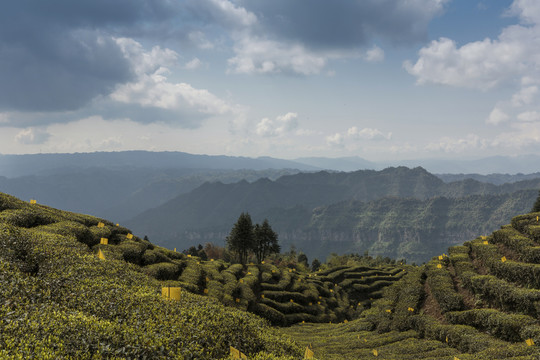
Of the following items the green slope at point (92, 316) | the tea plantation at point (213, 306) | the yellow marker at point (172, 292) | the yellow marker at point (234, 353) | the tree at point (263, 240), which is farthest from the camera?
the tree at point (263, 240)

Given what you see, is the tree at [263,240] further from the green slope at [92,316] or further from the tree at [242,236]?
the green slope at [92,316]

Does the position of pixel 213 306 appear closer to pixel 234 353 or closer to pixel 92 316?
pixel 234 353

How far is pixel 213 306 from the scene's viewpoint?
14.1m

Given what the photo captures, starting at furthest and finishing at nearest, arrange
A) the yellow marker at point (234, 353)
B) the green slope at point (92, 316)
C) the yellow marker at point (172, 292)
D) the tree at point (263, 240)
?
the tree at point (263, 240), the yellow marker at point (172, 292), the yellow marker at point (234, 353), the green slope at point (92, 316)

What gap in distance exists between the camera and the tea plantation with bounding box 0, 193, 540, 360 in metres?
8.97

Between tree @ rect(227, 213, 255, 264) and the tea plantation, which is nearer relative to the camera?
the tea plantation

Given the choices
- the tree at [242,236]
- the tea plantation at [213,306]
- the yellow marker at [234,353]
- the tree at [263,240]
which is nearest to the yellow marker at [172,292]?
the tea plantation at [213,306]

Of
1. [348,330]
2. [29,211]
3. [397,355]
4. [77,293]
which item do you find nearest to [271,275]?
[348,330]

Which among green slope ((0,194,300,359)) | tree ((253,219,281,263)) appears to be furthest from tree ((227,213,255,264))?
green slope ((0,194,300,359))

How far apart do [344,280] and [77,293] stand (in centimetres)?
5663

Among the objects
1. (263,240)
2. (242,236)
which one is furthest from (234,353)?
(263,240)

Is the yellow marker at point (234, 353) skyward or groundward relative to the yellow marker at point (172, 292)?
groundward

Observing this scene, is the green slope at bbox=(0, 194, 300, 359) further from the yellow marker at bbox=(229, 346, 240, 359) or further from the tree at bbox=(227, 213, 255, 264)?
the tree at bbox=(227, 213, 255, 264)

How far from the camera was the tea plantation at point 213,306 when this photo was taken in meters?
8.97
